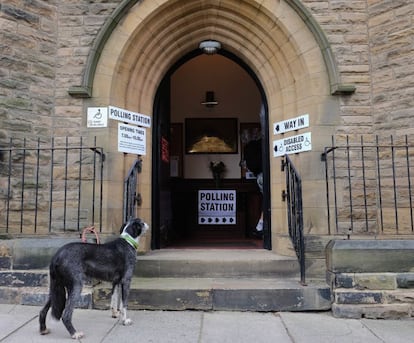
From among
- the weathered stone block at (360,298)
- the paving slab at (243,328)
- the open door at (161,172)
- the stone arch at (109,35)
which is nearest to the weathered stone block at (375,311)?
the weathered stone block at (360,298)

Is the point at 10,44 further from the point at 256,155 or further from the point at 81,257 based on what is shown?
the point at 256,155

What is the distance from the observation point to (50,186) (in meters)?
4.95

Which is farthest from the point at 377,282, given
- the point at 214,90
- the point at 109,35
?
the point at 214,90

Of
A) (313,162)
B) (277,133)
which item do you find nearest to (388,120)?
(313,162)

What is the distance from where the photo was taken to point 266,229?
5566 mm

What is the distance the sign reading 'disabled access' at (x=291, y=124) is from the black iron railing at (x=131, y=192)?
1.95 meters

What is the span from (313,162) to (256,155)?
9.39ft

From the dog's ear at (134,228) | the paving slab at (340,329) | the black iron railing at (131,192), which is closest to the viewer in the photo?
the paving slab at (340,329)

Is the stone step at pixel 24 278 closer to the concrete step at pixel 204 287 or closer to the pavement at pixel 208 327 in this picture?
the concrete step at pixel 204 287

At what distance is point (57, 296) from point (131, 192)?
6.51 ft

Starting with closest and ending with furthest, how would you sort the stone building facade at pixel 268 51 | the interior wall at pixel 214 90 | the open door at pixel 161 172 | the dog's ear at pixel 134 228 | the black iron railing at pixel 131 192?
the dog's ear at pixel 134 228 → the black iron railing at pixel 131 192 → the stone building facade at pixel 268 51 → the open door at pixel 161 172 → the interior wall at pixel 214 90

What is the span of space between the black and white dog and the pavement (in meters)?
0.18

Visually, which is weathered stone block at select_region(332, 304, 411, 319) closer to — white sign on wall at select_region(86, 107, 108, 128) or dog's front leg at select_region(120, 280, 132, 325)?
dog's front leg at select_region(120, 280, 132, 325)

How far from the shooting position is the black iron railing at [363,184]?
15.7 ft
